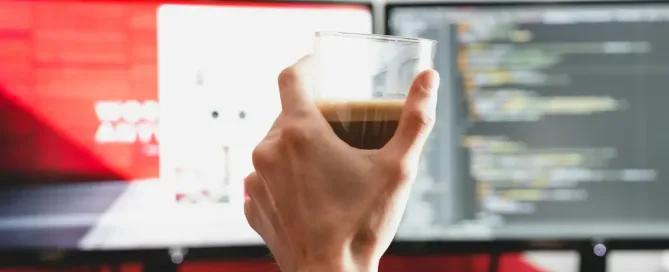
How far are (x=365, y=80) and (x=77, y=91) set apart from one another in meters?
0.43

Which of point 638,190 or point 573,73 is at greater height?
point 573,73

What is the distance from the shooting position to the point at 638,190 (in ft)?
2.84

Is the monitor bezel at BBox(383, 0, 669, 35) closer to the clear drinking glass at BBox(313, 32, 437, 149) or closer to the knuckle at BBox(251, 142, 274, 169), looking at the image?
the clear drinking glass at BBox(313, 32, 437, 149)

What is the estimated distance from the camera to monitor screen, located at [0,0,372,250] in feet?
2.59

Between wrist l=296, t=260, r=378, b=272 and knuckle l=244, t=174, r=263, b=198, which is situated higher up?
knuckle l=244, t=174, r=263, b=198

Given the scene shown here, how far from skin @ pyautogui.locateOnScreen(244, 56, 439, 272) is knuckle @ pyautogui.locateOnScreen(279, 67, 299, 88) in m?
0.02

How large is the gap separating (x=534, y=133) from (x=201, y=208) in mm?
435

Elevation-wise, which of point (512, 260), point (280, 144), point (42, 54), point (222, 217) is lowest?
point (512, 260)

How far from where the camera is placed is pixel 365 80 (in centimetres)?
53

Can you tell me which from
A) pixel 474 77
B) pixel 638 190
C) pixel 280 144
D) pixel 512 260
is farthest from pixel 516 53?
pixel 280 144

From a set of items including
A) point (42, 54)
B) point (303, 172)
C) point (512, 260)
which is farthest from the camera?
point (512, 260)

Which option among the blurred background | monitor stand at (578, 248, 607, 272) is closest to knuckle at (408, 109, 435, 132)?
the blurred background

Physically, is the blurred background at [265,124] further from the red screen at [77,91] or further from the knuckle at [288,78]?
the knuckle at [288,78]

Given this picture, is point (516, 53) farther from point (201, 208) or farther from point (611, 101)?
point (201, 208)
